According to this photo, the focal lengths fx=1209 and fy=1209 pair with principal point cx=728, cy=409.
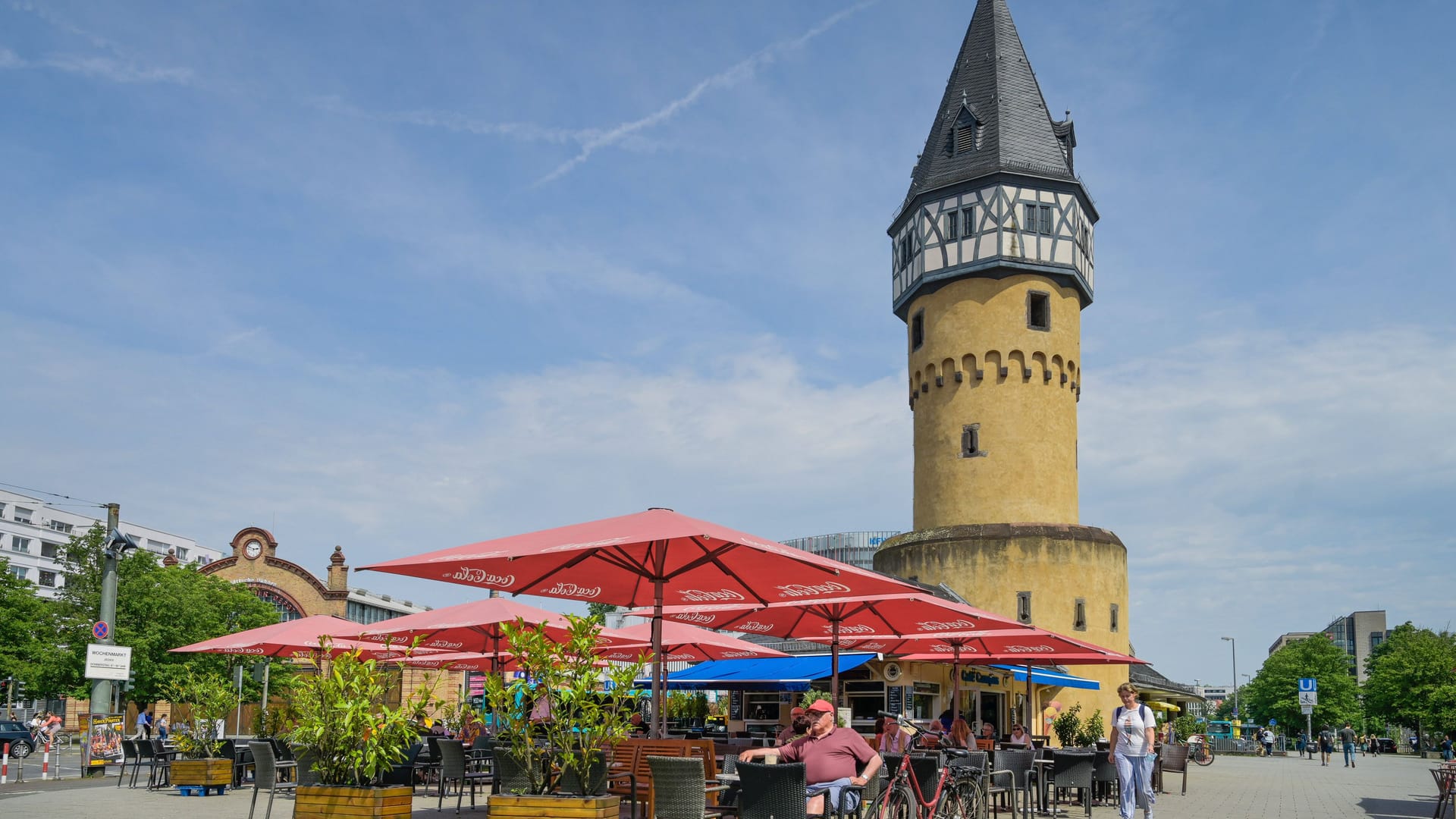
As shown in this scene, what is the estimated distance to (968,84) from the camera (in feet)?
128

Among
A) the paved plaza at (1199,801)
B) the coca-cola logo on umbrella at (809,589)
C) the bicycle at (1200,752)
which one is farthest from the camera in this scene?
the bicycle at (1200,752)

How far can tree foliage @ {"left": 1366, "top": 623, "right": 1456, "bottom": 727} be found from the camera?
190 feet

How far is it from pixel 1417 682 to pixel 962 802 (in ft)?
203

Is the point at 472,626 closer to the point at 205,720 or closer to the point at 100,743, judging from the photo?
the point at 205,720

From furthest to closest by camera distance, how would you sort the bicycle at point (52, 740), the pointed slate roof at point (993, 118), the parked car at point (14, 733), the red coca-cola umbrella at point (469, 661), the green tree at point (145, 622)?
the green tree at point (145, 622) → the pointed slate roof at point (993, 118) → the parked car at point (14, 733) → the bicycle at point (52, 740) → the red coca-cola umbrella at point (469, 661)

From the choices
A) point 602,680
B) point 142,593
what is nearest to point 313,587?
point 142,593

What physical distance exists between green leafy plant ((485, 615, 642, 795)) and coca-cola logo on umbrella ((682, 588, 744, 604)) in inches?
139

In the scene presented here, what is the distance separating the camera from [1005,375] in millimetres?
35219

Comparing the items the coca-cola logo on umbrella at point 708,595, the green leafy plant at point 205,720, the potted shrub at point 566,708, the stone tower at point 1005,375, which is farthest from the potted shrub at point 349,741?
the stone tower at point 1005,375

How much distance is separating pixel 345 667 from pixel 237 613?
38294 millimetres

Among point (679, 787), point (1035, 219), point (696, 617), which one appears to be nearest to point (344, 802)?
point (679, 787)

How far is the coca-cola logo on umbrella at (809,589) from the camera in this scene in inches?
456

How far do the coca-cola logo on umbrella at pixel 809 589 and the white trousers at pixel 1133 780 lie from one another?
4028 mm

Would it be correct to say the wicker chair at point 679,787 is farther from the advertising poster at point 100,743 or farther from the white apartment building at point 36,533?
the white apartment building at point 36,533
